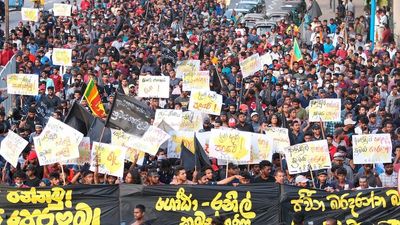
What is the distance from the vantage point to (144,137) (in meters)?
20.2

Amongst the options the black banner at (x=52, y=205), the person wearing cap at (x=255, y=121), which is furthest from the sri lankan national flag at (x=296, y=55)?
the black banner at (x=52, y=205)

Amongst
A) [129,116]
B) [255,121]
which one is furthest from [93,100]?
[255,121]

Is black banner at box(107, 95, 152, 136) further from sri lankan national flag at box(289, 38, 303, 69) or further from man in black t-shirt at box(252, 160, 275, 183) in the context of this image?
sri lankan national flag at box(289, 38, 303, 69)

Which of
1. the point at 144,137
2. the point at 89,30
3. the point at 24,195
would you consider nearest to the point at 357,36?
the point at 89,30

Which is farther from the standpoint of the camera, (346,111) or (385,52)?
(385,52)

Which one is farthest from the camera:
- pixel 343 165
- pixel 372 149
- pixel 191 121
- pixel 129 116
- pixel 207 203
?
pixel 191 121

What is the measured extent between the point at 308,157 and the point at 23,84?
763 cm

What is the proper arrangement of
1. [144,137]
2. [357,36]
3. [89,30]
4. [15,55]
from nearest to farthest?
[144,137] < [15,55] < [357,36] < [89,30]

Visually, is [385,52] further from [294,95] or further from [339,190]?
[339,190]

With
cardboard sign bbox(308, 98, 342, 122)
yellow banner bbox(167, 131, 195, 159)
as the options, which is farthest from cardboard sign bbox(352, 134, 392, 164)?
cardboard sign bbox(308, 98, 342, 122)

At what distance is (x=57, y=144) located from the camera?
19.9 meters

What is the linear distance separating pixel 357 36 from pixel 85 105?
1063 centimetres

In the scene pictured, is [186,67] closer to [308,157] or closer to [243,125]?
[243,125]

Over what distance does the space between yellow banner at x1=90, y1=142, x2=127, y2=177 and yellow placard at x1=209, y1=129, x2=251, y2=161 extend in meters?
1.35
